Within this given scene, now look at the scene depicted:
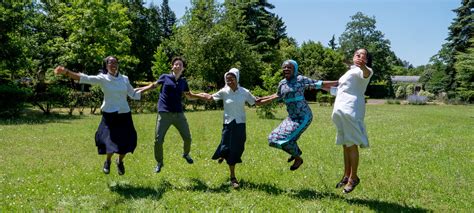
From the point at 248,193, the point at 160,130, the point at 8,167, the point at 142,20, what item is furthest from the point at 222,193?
the point at 142,20

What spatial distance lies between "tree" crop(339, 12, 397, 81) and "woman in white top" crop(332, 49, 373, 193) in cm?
Result: 7986

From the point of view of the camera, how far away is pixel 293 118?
735 cm

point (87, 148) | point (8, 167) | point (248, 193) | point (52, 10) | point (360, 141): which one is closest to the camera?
point (360, 141)

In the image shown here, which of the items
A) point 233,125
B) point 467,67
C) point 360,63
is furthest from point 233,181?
point 467,67

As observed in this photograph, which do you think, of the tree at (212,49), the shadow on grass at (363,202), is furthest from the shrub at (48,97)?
the shadow on grass at (363,202)

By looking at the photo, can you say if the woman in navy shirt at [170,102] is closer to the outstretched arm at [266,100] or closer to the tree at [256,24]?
the outstretched arm at [266,100]

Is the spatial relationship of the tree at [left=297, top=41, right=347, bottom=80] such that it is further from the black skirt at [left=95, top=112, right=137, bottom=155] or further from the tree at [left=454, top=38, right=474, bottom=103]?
the black skirt at [left=95, top=112, right=137, bottom=155]

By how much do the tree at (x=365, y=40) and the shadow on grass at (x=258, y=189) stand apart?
79.6 meters

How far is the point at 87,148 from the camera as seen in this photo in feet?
41.8

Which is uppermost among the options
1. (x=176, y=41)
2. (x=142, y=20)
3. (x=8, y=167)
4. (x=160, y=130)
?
(x=142, y=20)

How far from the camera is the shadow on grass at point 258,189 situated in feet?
21.3

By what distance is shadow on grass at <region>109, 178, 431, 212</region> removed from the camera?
256 inches

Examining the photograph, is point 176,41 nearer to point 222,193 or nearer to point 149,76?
point 149,76

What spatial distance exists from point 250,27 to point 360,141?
1888 inches
